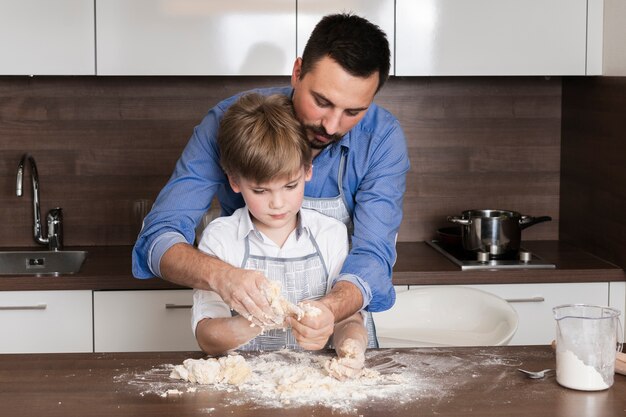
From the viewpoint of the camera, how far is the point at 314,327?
1.64 metres

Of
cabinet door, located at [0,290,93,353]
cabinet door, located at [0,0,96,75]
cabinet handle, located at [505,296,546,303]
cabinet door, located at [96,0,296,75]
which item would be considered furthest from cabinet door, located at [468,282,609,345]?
cabinet door, located at [0,0,96,75]

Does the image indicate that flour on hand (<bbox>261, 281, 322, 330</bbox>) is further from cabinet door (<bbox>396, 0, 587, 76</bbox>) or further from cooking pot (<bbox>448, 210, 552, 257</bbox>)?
cabinet door (<bbox>396, 0, 587, 76</bbox>)

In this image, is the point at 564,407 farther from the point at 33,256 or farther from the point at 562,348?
the point at 33,256

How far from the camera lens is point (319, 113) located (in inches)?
73.7

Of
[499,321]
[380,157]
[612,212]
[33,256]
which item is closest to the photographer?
[380,157]

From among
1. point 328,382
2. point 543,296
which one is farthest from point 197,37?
point 328,382

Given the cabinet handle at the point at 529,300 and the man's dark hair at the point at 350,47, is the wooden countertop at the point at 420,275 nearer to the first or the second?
the cabinet handle at the point at 529,300

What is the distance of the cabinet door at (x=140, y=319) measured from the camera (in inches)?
110

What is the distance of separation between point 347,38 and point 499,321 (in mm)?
854

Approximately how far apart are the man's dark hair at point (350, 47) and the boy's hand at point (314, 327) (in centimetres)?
50

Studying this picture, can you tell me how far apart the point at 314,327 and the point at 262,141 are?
0.39m

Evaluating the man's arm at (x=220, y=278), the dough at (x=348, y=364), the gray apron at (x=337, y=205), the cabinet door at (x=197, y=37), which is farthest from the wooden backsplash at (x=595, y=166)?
the man's arm at (x=220, y=278)

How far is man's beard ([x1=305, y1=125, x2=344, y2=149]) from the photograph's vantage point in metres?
1.89

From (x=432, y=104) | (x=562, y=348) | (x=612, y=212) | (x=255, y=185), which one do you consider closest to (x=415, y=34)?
(x=432, y=104)
